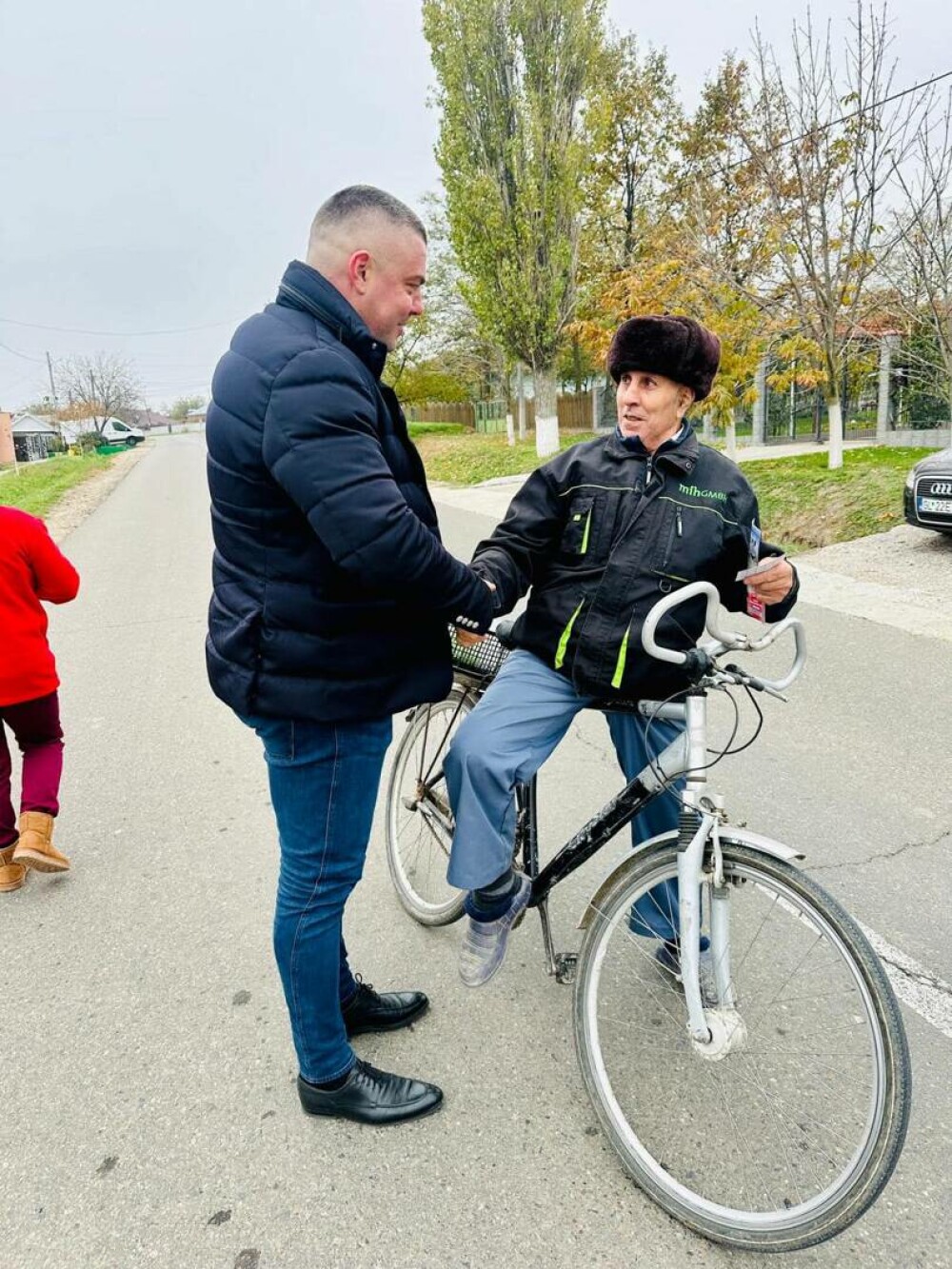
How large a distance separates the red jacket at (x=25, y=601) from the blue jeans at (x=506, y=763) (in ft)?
6.51

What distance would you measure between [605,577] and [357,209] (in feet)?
3.37

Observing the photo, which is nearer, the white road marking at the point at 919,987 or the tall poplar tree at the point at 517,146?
the white road marking at the point at 919,987

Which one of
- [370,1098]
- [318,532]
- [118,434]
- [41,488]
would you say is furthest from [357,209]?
[118,434]

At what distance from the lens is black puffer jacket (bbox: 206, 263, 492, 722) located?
1.58m

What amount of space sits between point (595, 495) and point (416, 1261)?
181 cm

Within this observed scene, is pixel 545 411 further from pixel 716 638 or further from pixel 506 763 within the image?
pixel 716 638

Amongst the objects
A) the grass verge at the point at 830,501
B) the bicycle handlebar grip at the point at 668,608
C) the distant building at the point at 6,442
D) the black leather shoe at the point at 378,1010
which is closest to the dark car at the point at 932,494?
the grass verge at the point at 830,501

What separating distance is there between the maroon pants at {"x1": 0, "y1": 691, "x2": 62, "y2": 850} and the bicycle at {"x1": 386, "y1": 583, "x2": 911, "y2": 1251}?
81.3 inches

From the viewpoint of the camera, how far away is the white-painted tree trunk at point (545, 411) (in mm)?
21641

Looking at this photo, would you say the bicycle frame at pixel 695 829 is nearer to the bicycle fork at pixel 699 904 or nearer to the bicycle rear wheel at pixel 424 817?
the bicycle fork at pixel 699 904

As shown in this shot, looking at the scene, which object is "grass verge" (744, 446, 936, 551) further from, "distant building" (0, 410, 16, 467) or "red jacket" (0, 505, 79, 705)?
"distant building" (0, 410, 16, 467)

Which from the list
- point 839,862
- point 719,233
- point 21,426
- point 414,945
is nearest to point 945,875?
point 839,862

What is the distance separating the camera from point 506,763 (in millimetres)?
2064

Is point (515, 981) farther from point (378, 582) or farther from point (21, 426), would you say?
point (21, 426)
